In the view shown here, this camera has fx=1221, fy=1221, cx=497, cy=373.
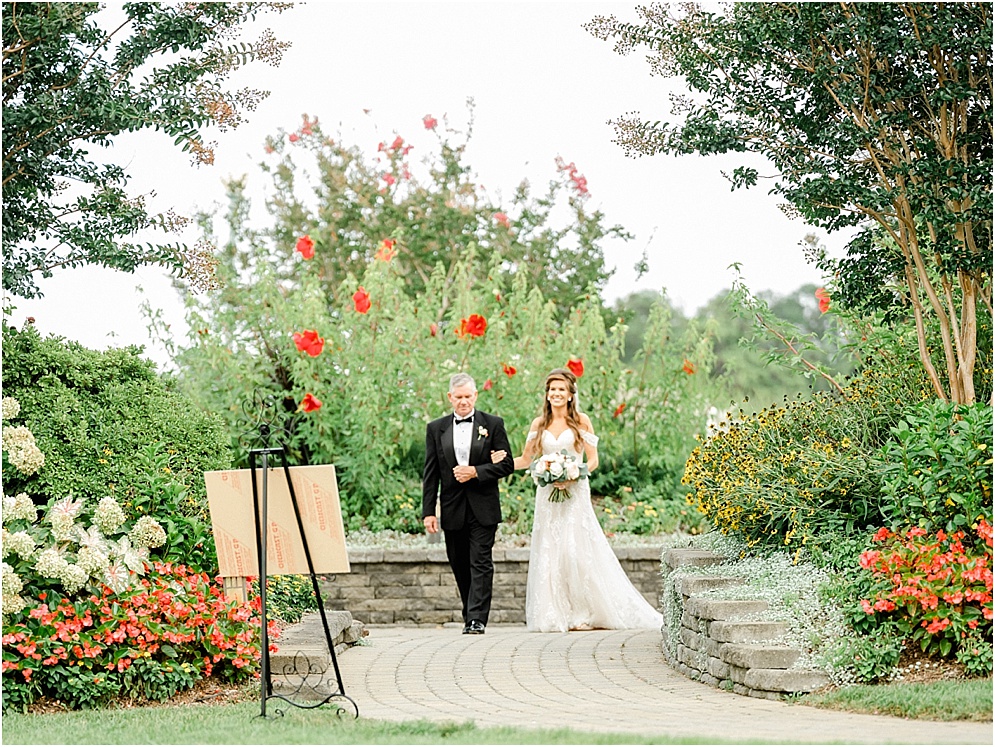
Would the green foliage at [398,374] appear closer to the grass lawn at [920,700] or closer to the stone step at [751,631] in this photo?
the stone step at [751,631]

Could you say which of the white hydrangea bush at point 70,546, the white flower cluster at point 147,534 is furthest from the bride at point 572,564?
the white hydrangea bush at point 70,546

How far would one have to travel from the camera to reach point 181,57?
7.31 m

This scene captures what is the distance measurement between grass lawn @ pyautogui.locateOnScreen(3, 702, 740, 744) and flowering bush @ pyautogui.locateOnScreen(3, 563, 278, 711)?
8.3 inches

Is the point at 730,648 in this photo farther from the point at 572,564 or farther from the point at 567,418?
the point at 567,418

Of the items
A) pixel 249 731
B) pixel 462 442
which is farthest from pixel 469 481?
pixel 249 731

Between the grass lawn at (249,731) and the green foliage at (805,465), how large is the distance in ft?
8.74

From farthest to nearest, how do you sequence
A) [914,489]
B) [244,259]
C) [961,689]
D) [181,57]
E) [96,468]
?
Answer: [244,259] < [181,57] < [96,468] < [914,489] < [961,689]

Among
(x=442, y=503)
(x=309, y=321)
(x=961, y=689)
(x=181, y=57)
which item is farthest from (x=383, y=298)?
(x=961, y=689)

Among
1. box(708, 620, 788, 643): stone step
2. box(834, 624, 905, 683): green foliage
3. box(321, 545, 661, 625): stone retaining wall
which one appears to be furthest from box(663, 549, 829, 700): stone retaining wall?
box(321, 545, 661, 625): stone retaining wall

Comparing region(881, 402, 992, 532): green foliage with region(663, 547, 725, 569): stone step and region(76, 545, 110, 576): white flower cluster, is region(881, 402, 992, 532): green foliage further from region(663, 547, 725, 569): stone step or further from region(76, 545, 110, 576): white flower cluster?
region(76, 545, 110, 576): white flower cluster

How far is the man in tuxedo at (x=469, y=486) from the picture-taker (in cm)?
864

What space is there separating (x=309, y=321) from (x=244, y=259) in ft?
19.2

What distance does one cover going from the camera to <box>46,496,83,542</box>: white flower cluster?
6020mm

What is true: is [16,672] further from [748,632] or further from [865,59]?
[865,59]
